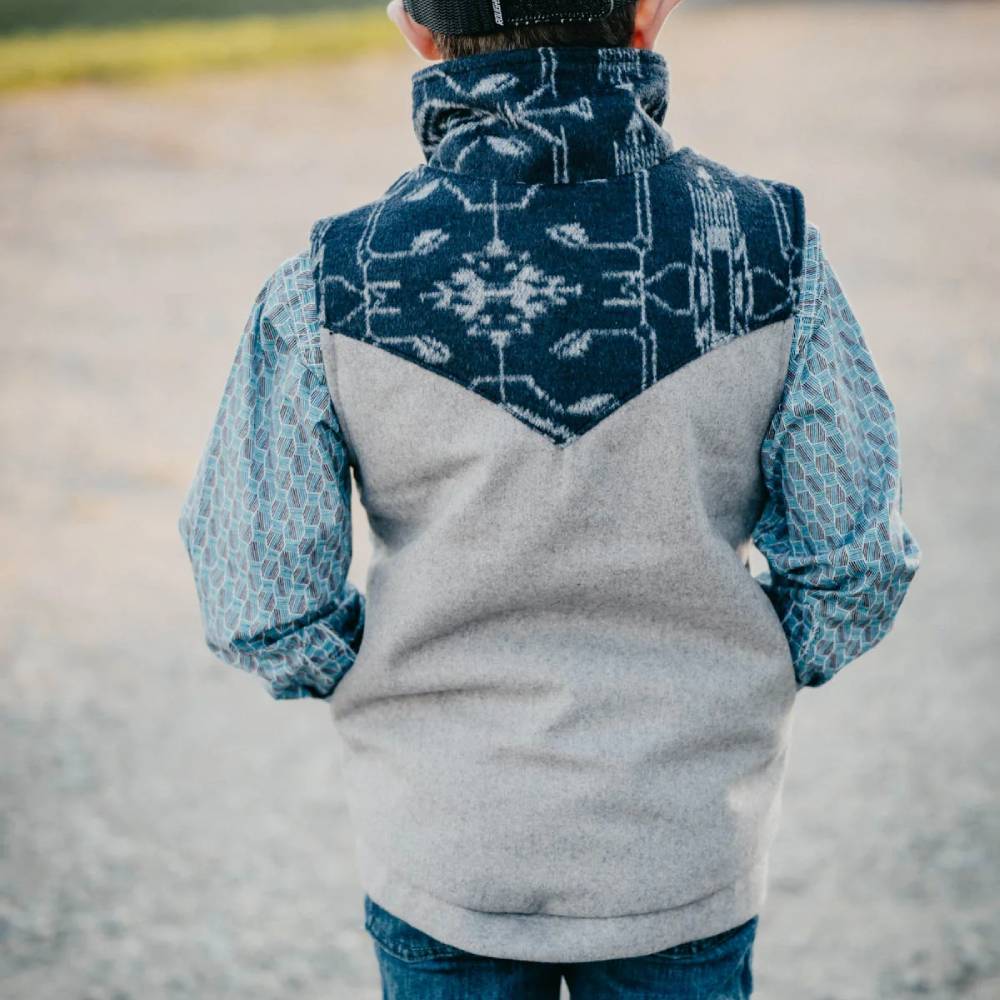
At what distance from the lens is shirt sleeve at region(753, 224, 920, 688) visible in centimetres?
139

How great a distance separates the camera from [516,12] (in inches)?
51.0

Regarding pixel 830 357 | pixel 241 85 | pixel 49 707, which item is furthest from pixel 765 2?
pixel 830 357

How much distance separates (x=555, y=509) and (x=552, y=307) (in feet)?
0.67

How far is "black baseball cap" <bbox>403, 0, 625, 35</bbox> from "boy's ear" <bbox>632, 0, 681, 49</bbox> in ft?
0.18

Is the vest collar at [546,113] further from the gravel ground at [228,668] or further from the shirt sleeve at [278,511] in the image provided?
the gravel ground at [228,668]

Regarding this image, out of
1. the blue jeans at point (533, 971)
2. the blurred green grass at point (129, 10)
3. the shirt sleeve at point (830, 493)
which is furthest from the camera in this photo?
the blurred green grass at point (129, 10)

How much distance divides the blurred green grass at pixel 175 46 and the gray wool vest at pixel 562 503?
32.6 feet

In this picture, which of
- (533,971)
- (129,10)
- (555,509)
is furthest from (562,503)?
(129,10)

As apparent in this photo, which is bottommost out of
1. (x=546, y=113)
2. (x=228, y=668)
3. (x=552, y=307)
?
(x=228, y=668)

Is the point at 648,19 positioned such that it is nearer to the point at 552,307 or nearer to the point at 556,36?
the point at 556,36

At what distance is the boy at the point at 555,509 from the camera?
4.35ft

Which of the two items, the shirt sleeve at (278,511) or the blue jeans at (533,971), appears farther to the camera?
the blue jeans at (533,971)

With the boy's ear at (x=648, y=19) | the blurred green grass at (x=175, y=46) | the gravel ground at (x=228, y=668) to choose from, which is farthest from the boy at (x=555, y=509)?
the blurred green grass at (x=175, y=46)

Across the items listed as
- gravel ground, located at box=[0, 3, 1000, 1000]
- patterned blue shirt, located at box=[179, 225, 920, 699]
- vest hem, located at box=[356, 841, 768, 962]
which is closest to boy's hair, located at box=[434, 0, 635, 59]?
patterned blue shirt, located at box=[179, 225, 920, 699]
